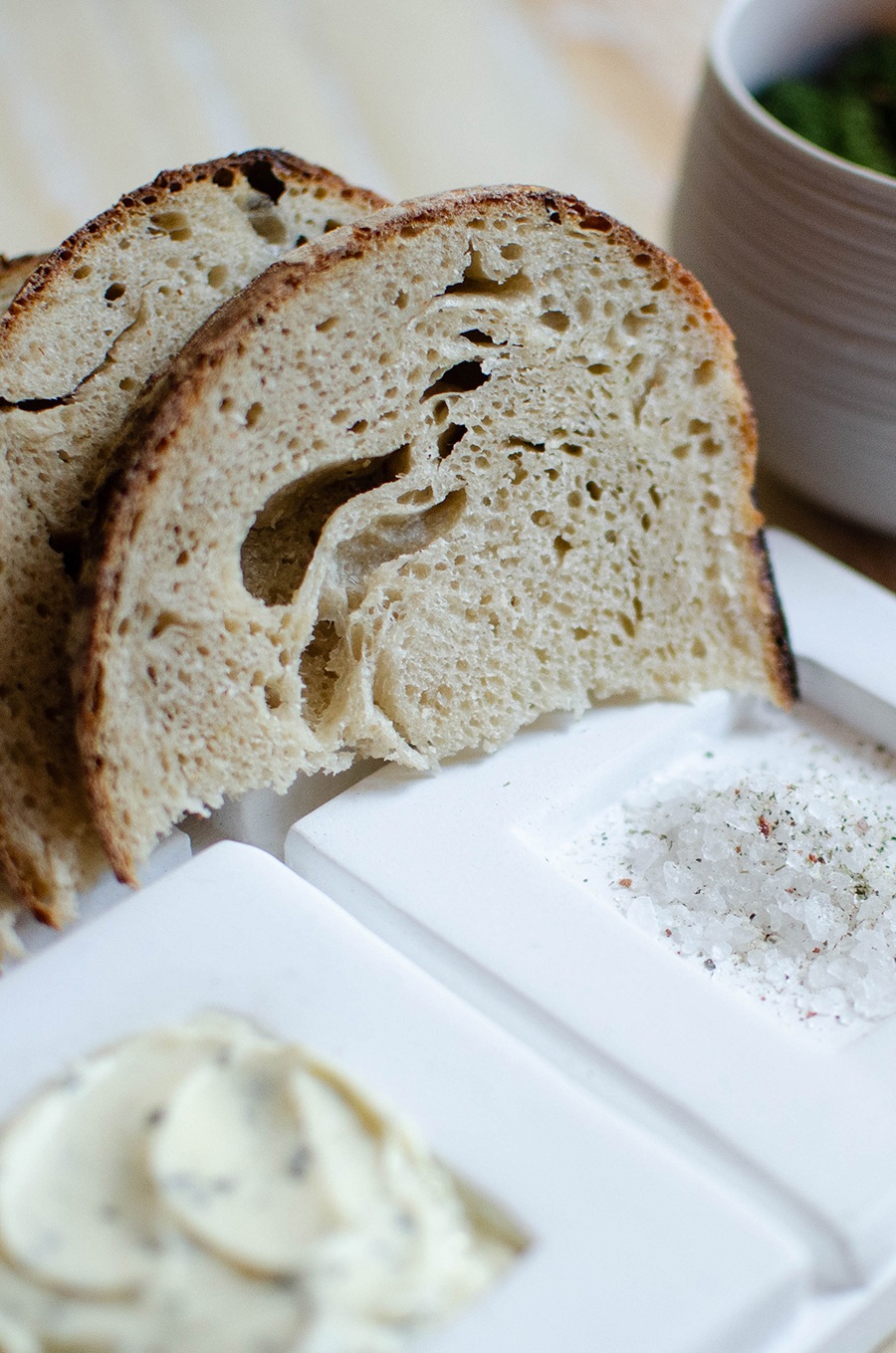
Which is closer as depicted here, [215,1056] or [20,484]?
[215,1056]

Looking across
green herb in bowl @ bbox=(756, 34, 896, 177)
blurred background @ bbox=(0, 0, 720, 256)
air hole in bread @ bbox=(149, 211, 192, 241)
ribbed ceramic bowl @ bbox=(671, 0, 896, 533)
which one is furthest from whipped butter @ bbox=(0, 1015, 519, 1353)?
blurred background @ bbox=(0, 0, 720, 256)

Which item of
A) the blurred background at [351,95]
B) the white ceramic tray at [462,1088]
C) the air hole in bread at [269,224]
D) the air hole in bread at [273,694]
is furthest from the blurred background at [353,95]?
the white ceramic tray at [462,1088]

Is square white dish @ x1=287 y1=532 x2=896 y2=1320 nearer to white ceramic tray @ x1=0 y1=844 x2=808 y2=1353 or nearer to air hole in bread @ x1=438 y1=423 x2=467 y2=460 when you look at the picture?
white ceramic tray @ x1=0 y1=844 x2=808 y2=1353

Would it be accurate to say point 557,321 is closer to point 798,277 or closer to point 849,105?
point 798,277

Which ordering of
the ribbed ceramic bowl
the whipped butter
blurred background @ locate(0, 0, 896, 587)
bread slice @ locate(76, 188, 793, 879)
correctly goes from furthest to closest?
1. blurred background @ locate(0, 0, 896, 587)
2. the ribbed ceramic bowl
3. bread slice @ locate(76, 188, 793, 879)
4. the whipped butter

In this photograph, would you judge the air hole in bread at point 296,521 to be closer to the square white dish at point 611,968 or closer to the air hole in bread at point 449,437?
the air hole in bread at point 449,437

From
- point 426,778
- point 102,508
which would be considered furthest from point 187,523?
point 426,778

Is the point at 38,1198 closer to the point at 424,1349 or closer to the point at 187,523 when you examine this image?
the point at 424,1349
